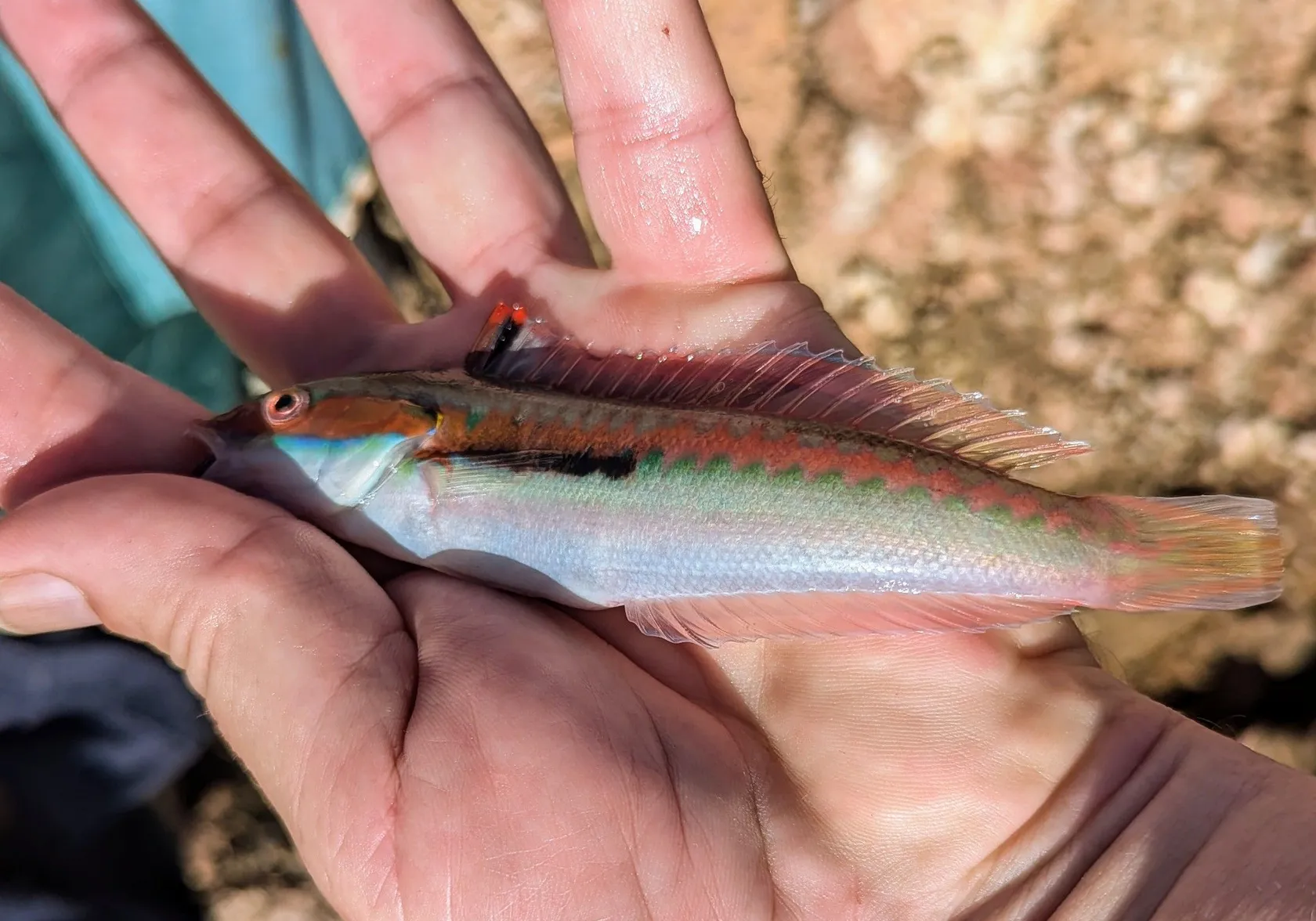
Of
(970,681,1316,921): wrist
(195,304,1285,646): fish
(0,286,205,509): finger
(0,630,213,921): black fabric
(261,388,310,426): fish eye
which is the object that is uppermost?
(0,286,205,509): finger

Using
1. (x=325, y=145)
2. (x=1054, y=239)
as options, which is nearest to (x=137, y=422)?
(x=325, y=145)

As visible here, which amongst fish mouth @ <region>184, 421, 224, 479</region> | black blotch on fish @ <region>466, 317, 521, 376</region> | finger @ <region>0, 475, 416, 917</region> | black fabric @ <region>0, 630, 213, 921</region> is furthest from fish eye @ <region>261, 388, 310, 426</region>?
black fabric @ <region>0, 630, 213, 921</region>

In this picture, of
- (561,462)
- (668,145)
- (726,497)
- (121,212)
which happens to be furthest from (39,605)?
(121,212)

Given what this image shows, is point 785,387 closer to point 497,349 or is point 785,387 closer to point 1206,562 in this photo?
point 497,349

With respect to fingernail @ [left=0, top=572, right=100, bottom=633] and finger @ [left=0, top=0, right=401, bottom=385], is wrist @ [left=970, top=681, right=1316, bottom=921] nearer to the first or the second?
fingernail @ [left=0, top=572, right=100, bottom=633]

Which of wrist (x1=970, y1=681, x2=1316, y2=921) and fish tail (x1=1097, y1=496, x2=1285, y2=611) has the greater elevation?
fish tail (x1=1097, y1=496, x2=1285, y2=611)

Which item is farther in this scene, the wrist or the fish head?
the fish head
